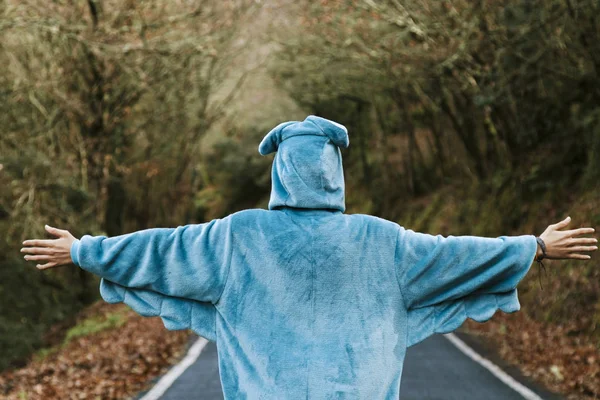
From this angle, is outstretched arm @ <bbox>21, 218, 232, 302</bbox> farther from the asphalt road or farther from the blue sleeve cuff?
the asphalt road

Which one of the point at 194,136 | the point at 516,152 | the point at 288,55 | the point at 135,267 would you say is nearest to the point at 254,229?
the point at 135,267

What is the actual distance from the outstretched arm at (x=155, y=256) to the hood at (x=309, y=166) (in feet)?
1.00

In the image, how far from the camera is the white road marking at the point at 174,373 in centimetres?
866

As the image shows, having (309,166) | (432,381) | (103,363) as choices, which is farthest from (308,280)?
(103,363)

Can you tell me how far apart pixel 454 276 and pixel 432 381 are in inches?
221

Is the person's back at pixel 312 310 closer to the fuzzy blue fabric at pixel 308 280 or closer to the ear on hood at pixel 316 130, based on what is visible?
the fuzzy blue fabric at pixel 308 280

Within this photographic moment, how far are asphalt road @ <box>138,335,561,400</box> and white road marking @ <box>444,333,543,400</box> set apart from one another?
73mm

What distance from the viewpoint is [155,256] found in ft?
12.4

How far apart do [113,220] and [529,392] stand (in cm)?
2075

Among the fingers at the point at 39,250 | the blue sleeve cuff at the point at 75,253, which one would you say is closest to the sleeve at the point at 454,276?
the blue sleeve cuff at the point at 75,253

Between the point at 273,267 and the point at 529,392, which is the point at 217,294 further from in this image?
the point at 529,392

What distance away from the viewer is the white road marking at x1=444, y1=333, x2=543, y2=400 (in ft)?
28.6

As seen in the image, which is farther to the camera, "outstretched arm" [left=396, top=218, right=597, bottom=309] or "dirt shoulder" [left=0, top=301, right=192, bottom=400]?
"dirt shoulder" [left=0, top=301, right=192, bottom=400]

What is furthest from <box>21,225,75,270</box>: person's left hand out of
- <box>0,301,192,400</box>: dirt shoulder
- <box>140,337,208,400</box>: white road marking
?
<box>0,301,192,400</box>: dirt shoulder
